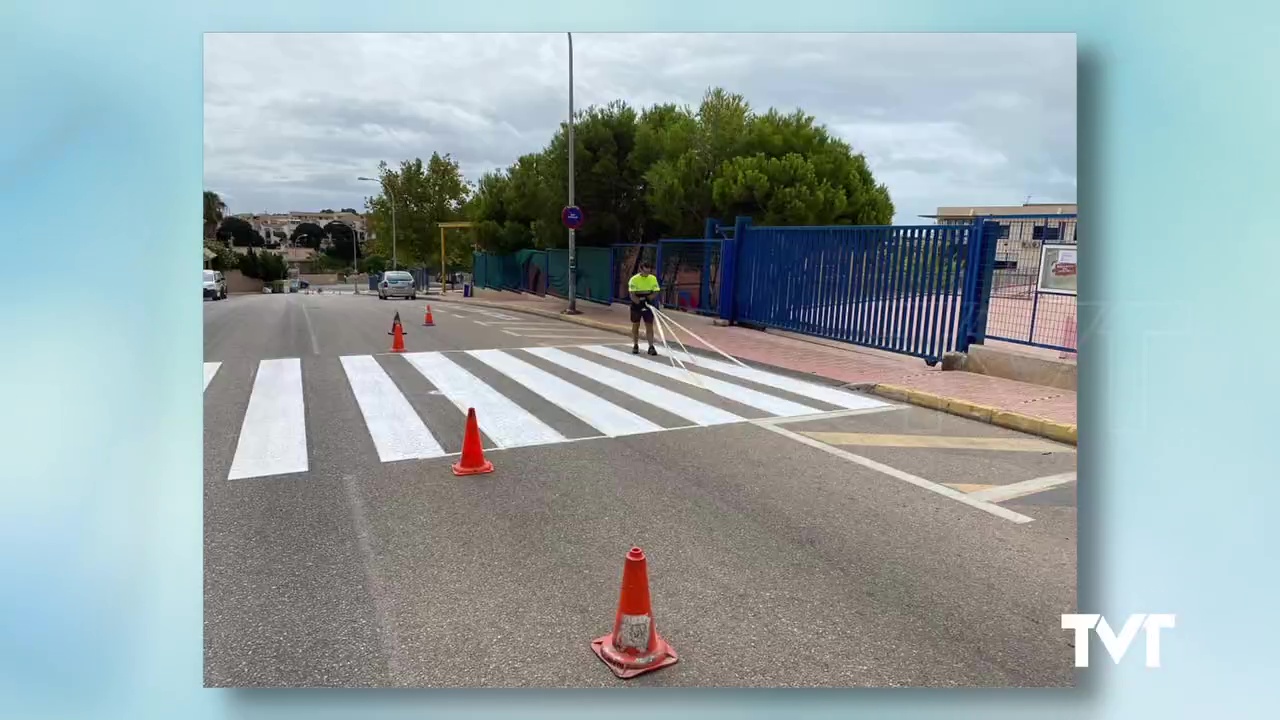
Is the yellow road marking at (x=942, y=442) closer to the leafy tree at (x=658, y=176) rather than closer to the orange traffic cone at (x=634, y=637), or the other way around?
the leafy tree at (x=658, y=176)

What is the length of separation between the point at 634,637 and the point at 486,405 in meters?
1.76

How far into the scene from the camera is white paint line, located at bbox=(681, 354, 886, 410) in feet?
16.2

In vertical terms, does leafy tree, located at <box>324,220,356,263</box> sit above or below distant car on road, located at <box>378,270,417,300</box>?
above

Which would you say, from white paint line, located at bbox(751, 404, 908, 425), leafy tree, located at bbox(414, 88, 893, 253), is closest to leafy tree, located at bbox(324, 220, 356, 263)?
leafy tree, located at bbox(414, 88, 893, 253)

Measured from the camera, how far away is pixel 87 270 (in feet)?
10.3

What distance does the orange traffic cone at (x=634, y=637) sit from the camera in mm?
2725

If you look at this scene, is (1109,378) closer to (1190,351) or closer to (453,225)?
(1190,351)

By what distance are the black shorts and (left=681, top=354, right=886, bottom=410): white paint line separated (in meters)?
0.41

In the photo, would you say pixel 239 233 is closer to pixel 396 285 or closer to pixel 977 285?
pixel 396 285

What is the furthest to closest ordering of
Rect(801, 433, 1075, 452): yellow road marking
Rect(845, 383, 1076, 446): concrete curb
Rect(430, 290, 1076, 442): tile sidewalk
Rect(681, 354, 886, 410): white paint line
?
Rect(681, 354, 886, 410): white paint line → Rect(845, 383, 1076, 446): concrete curb → Rect(430, 290, 1076, 442): tile sidewalk → Rect(801, 433, 1075, 452): yellow road marking

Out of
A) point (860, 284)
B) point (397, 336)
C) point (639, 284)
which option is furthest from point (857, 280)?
point (397, 336)

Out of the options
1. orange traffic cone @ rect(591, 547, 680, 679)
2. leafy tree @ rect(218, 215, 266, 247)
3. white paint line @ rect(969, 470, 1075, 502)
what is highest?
leafy tree @ rect(218, 215, 266, 247)

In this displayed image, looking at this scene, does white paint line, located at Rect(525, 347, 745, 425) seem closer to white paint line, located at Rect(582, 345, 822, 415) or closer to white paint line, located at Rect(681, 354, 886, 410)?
white paint line, located at Rect(582, 345, 822, 415)

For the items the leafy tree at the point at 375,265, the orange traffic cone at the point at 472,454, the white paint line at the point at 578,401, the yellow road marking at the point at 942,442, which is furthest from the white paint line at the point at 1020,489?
the leafy tree at the point at 375,265
